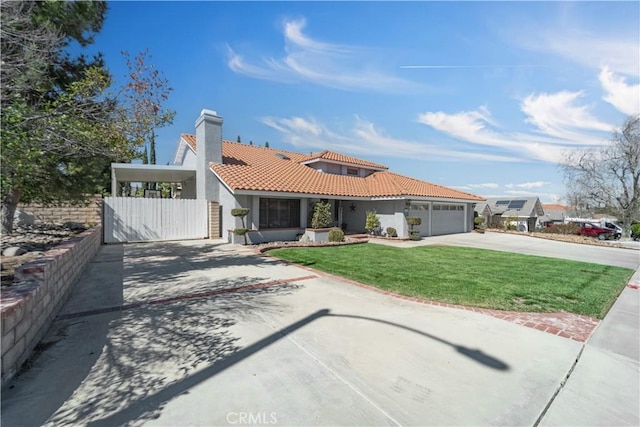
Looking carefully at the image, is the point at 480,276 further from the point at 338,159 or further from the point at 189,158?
the point at 189,158

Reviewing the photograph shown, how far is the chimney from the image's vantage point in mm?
16766

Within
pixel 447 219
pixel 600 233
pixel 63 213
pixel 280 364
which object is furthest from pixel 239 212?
pixel 600 233

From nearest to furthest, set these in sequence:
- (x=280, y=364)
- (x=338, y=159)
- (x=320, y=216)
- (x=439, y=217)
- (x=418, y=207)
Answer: (x=280, y=364) < (x=320, y=216) < (x=418, y=207) < (x=439, y=217) < (x=338, y=159)

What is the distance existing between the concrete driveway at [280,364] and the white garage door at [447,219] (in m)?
17.7

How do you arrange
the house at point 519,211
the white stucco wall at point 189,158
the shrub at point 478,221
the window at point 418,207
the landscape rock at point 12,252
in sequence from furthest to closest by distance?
the house at point 519,211 < the shrub at point 478,221 < the window at point 418,207 < the white stucco wall at point 189,158 < the landscape rock at point 12,252

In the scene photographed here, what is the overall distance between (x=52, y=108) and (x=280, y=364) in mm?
8004

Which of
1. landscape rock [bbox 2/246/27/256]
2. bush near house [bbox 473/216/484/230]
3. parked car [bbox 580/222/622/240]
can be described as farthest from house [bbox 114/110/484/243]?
→ parked car [bbox 580/222/622/240]

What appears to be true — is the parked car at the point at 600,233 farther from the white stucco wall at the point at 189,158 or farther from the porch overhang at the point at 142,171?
the white stucco wall at the point at 189,158

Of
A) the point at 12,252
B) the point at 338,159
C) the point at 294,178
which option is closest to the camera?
the point at 12,252

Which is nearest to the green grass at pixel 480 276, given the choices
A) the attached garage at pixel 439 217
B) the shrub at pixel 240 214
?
the shrub at pixel 240 214

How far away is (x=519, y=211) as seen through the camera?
4825 centimetres

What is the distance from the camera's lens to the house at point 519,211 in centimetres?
4634

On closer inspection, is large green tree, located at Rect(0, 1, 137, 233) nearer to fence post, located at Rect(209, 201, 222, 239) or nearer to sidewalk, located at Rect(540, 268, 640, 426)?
fence post, located at Rect(209, 201, 222, 239)

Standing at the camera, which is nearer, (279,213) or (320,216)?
(320,216)
